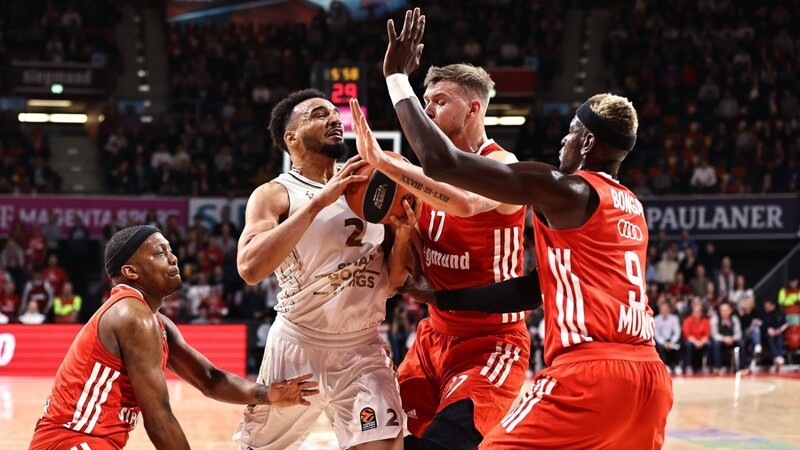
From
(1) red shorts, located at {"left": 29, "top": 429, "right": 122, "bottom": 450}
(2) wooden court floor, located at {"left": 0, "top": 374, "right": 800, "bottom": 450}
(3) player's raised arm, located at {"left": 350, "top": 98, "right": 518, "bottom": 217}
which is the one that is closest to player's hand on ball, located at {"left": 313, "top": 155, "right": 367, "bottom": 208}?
(3) player's raised arm, located at {"left": 350, "top": 98, "right": 518, "bottom": 217}

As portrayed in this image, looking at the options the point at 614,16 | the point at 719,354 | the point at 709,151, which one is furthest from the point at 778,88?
the point at 719,354

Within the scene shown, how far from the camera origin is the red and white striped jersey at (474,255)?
15.9ft

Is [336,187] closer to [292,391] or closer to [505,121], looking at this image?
[292,391]

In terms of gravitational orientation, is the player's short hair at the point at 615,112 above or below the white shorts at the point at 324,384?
above

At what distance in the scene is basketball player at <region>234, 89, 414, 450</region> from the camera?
4629 millimetres

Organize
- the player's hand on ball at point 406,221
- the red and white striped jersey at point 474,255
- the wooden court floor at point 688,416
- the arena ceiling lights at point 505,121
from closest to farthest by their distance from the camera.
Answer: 1. the player's hand on ball at point 406,221
2. the red and white striped jersey at point 474,255
3. the wooden court floor at point 688,416
4. the arena ceiling lights at point 505,121

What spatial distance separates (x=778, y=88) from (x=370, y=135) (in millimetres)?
20336

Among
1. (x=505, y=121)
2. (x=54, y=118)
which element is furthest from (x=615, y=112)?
(x=54, y=118)

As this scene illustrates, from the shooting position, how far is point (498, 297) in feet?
15.2

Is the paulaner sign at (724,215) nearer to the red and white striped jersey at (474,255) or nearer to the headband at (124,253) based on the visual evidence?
the red and white striped jersey at (474,255)

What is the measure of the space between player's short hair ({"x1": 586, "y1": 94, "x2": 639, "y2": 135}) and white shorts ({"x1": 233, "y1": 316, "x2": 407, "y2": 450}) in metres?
1.72

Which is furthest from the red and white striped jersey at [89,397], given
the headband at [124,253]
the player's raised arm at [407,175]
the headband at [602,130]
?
the headband at [602,130]

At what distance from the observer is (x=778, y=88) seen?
22219mm

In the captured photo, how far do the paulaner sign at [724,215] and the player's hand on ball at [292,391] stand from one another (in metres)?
15.2
